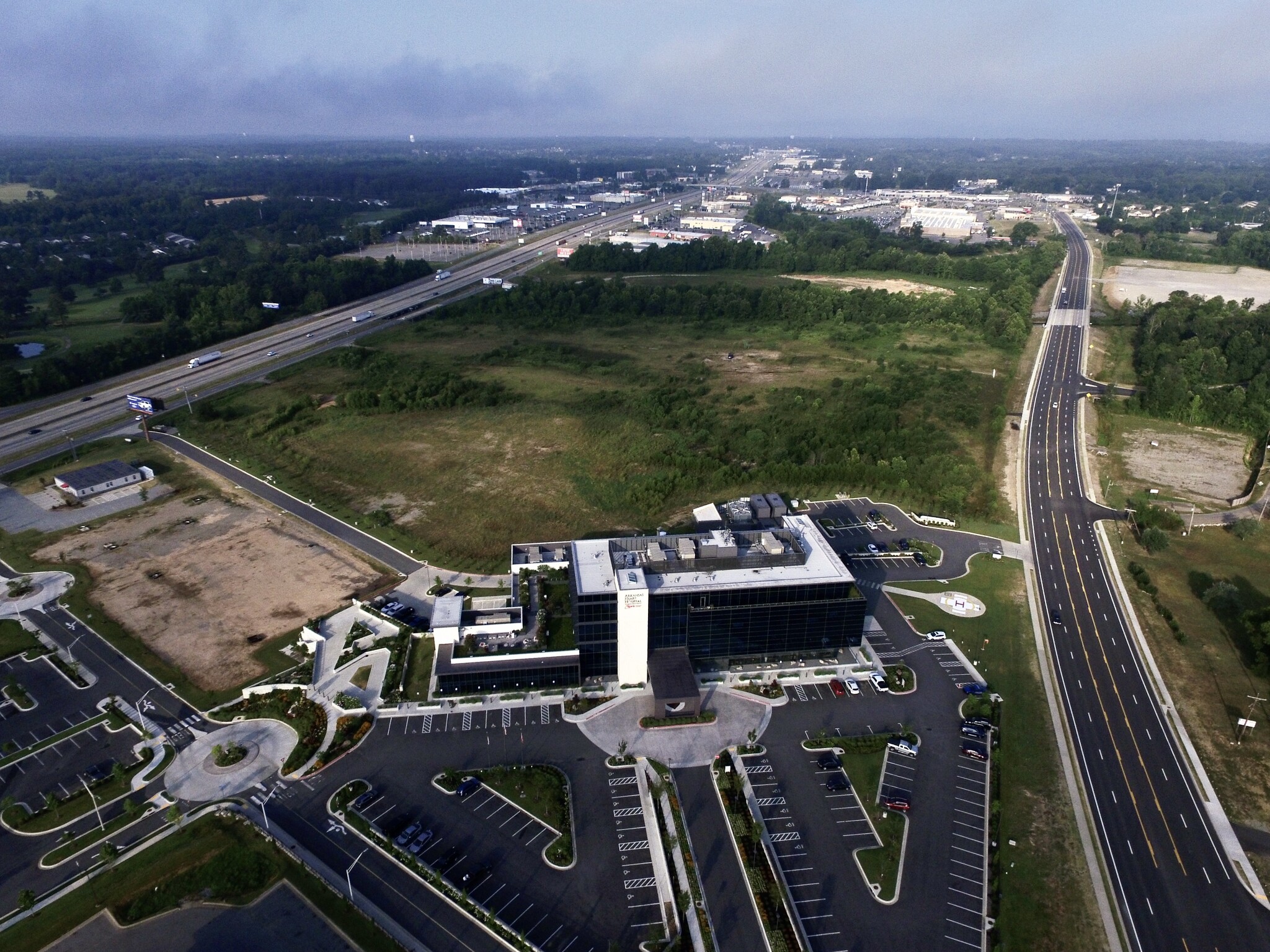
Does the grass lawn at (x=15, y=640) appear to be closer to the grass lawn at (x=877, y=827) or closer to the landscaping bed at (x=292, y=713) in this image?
the landscaping bed at (x=292, y=713)

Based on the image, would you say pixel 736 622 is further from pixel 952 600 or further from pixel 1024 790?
pixel 952 600

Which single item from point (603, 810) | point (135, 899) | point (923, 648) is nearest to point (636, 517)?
point (923, 648)

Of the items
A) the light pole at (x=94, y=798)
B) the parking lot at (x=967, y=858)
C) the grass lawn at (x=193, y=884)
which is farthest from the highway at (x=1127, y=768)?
the light pole at (x=94, y=798)

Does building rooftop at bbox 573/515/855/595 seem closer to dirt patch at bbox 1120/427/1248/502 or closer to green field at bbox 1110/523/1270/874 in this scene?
green field at bbox 1110/523/1270/874

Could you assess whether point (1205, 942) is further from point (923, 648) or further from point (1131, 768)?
point (923, 648)

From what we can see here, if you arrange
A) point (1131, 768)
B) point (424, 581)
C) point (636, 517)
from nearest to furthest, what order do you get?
point (1131, 768) → point (424, 581) → point (636, 517)

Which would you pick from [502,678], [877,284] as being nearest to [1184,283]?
[877,284]
